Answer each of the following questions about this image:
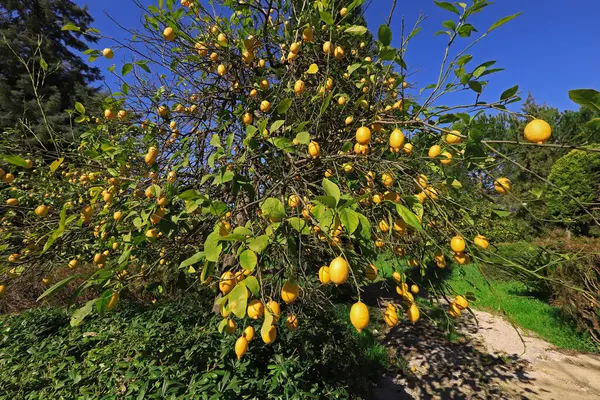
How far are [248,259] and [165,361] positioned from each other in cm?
168

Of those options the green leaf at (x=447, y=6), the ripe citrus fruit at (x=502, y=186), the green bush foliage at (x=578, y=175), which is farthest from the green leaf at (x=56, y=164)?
the green bush foliage at (x=578, y=175)

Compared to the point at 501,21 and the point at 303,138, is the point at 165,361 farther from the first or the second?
the point at 501,21

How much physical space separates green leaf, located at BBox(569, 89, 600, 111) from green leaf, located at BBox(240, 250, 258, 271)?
845 millimetres

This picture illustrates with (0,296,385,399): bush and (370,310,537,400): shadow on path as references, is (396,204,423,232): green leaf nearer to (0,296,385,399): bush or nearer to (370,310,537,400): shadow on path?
(0,296,385,399): bush

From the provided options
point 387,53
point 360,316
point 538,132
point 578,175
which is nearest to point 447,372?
point 360,316

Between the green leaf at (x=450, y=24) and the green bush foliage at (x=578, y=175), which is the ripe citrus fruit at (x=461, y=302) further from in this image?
the green bush foliage at (x=578, y=175)

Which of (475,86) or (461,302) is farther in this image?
(461,302)

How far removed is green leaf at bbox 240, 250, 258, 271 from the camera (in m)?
0.77

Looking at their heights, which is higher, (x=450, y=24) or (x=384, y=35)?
(x=450, y=24)

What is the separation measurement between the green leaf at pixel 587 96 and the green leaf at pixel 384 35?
605 mm

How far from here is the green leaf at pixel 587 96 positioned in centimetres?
60

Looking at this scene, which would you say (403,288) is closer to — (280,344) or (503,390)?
(280,344)

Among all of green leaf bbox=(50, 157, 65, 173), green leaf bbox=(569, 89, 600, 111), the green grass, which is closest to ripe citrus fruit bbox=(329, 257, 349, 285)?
green leaf bbox=(569, 89, 600, 111)

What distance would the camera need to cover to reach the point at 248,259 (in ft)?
2.61
